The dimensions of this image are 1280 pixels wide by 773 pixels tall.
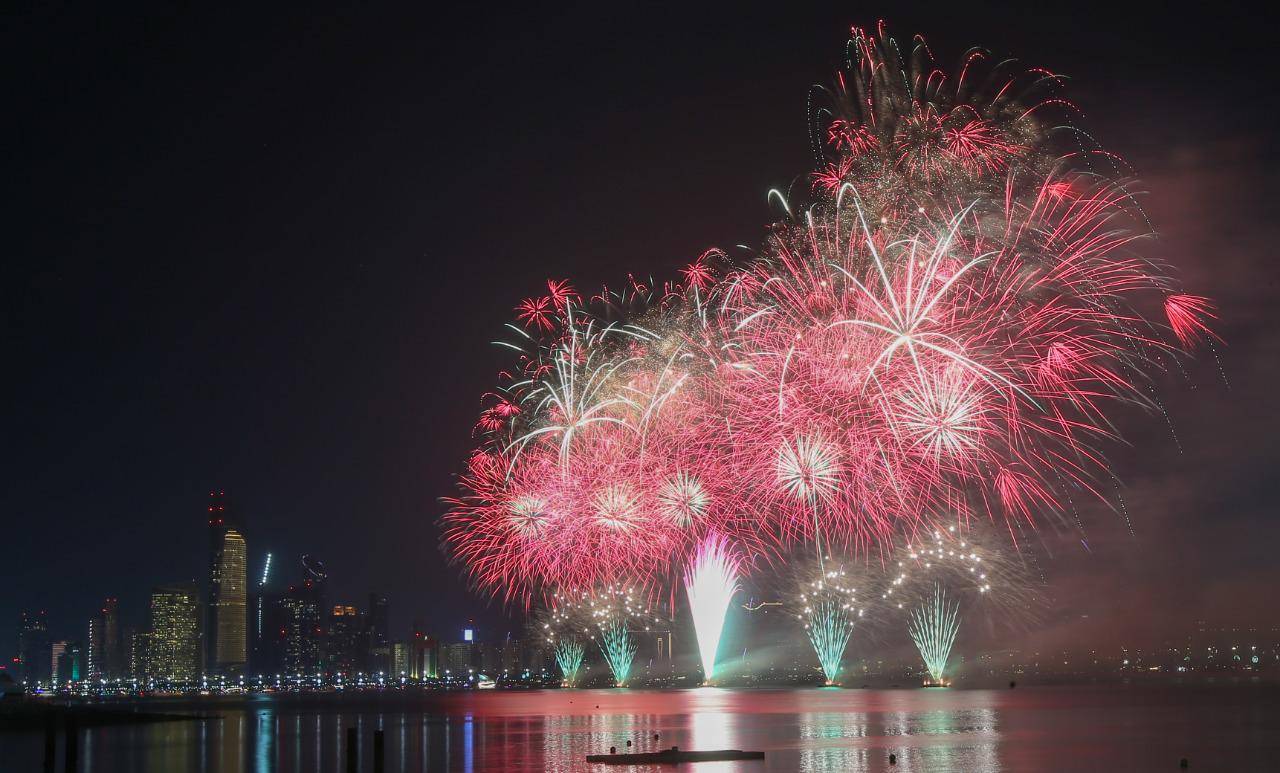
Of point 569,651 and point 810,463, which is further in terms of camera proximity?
point 569,651

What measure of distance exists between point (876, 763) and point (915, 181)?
17.5 meters

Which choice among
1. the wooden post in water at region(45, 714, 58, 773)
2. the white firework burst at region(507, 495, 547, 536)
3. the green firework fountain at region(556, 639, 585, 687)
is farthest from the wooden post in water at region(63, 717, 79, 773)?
the green firework fountain at region(556, 639, 585, 687)

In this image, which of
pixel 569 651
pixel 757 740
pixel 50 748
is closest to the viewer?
pixel 50 748

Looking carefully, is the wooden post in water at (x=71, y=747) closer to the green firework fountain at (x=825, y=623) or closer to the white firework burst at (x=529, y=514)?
the white firework burst at (x=529, y=514)

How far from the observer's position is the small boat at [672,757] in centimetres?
3638

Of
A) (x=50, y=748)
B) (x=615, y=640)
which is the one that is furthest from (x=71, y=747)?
(x=615, y=640)

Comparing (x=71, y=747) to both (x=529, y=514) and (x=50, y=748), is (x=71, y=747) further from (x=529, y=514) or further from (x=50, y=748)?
(x=529, y=514)

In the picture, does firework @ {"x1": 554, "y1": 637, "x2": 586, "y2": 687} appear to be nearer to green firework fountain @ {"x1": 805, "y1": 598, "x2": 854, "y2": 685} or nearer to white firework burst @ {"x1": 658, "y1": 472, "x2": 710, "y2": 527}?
green firework fountain @ {"x1": 805, "y1": 598, "x2": 854, "y2": 685}

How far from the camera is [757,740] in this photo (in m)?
47.0

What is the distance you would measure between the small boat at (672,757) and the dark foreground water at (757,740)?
0.78 metres

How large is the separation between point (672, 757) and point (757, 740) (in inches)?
452

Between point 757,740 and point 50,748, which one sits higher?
point 50,748

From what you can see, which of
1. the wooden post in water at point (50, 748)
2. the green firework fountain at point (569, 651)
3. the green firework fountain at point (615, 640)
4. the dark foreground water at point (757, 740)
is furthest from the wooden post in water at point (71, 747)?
the green firework fountain at point (569, 651)

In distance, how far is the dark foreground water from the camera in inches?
1492
